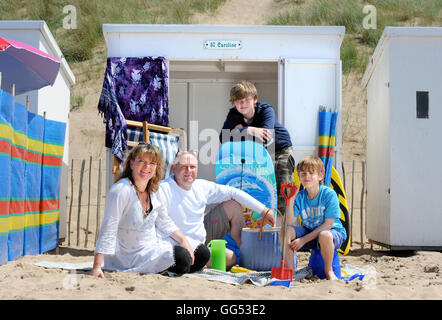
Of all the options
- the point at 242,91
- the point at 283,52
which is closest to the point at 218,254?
the point at 242,91

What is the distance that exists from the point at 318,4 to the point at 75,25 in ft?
26.7

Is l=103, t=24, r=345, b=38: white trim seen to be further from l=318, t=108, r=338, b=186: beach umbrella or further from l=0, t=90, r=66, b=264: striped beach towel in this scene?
l=0, t=90, r=66, b=264: striped beach towel

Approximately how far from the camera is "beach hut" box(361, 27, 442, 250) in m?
6.22

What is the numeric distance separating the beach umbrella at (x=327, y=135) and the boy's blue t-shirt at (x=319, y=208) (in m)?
1.92

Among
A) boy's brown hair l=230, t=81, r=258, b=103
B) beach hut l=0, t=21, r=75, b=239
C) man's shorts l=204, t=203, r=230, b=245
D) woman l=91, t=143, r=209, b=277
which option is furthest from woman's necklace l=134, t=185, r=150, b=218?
beach hut l=0, t=21, r=75, b=239

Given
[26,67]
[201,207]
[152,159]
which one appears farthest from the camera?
[26,67]

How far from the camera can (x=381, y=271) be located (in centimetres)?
502

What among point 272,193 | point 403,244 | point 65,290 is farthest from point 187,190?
point 403,244

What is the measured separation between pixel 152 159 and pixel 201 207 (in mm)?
806

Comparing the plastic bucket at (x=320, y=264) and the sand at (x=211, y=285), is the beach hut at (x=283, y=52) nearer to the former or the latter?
the sand at (x=211, y=285)

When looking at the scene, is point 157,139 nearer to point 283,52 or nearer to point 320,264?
point 283,52

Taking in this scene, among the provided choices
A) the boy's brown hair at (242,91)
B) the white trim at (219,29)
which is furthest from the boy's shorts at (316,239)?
the white trim at (219,29)

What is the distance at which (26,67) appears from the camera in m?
5.56

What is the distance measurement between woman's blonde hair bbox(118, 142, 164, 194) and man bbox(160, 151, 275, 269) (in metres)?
0.31
